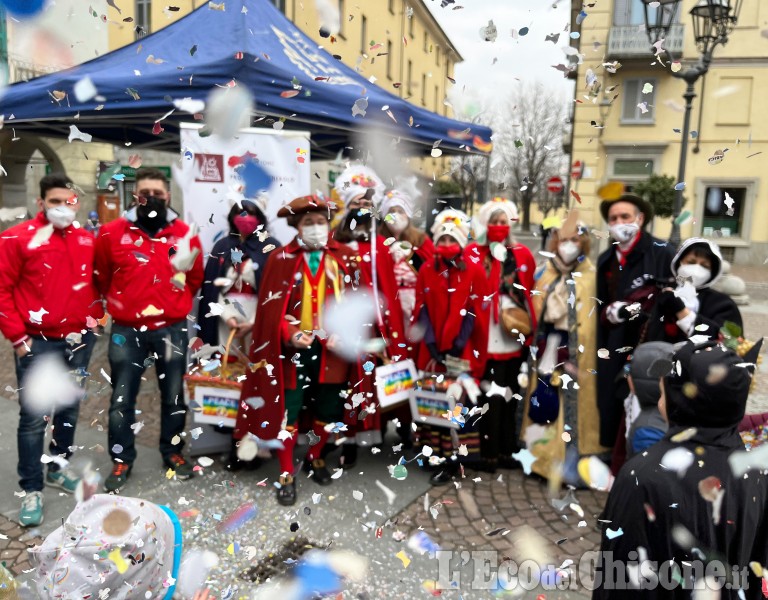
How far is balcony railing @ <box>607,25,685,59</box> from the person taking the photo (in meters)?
20.7

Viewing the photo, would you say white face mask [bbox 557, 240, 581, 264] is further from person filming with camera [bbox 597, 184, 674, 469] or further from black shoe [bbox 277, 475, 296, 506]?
black shoe [bbox 277, 475, 296, 506]

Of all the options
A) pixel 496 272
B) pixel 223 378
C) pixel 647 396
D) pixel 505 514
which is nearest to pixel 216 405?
pixel 223 378

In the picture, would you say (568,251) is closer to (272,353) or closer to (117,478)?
(272,353)

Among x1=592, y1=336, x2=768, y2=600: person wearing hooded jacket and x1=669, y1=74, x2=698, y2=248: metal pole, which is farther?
x1=669, y1=74, x2=698, y2=248: metal pole

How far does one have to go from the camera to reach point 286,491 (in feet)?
11.4

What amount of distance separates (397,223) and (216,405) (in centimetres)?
187

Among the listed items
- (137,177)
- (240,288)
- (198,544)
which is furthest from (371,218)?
(198,544)

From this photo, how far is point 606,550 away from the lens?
1.66 m

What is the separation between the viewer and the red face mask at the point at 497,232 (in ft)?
12.9

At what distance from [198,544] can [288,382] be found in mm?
1030

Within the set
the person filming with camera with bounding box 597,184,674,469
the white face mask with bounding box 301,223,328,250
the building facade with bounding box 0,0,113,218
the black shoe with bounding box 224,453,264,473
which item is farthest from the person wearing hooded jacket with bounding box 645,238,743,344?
the building facade with bounding box 0,0,113,218

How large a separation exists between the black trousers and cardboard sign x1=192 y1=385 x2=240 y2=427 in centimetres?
164

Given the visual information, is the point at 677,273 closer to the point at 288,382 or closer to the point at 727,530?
the point at 727,530

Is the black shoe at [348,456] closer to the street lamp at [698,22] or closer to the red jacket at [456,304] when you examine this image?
the red jacket at [456,304]
